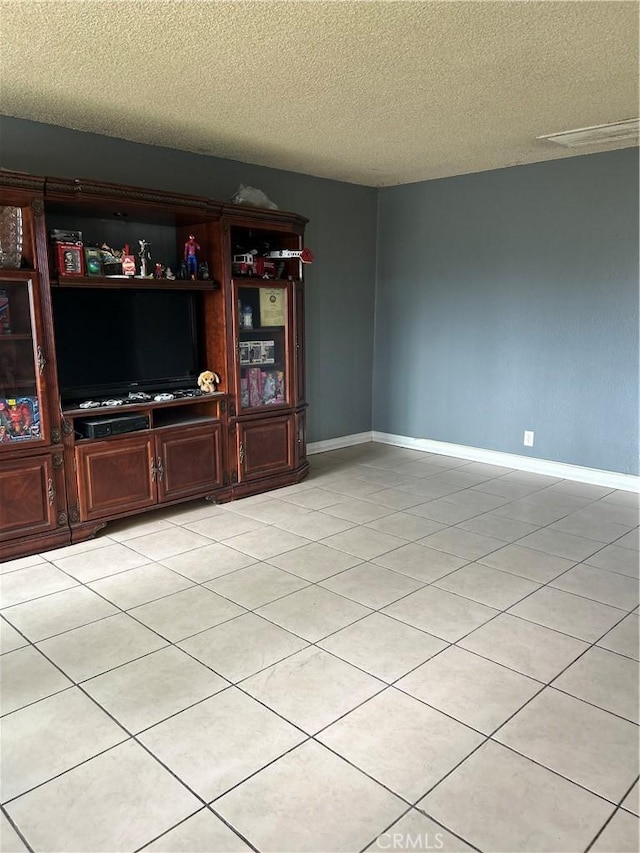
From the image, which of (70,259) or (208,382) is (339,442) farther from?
(70,259)

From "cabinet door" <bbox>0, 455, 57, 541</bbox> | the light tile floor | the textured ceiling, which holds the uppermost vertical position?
the textured ceiling

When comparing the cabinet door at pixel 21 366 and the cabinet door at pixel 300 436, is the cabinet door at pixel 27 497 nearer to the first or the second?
the cabinet door at pixel 21 366

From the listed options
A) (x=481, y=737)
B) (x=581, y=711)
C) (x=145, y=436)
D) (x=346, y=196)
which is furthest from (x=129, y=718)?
(x=346, y=196)

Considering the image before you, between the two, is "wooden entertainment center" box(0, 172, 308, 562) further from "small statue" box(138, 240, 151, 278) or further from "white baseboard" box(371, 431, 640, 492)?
"white baseboard" box(371, 431, 640, 492)

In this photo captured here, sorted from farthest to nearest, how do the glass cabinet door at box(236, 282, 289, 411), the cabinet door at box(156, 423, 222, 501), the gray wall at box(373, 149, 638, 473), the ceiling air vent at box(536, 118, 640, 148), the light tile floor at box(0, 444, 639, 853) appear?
the gray wall at box(373, 149, 638, 473) → the glass cabinet door at box(236, 282, 289, 411) → the cabinet door at box(156, 423, 222, 501) → the ceiling air vent at box(536, 118, 640, 148) → the light tile floor at box(0, 444, 639, 853)

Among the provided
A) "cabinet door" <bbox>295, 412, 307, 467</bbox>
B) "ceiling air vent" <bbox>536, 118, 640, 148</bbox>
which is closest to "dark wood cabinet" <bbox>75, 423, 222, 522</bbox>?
"cabinet door" <bbox>295, 412, 307, 467</bbox>

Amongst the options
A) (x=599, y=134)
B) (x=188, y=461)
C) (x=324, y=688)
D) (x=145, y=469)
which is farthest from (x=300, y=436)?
(x=599, y=134)

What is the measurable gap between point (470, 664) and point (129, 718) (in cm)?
118

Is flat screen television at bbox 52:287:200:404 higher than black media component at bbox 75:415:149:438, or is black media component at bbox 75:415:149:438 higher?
flat screen television at bbox 52:287:200:404

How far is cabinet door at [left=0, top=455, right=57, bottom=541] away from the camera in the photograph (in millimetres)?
3162

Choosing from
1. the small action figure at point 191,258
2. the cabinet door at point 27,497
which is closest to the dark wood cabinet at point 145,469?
the cabinet door at point 27,497

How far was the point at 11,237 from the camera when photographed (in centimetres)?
313

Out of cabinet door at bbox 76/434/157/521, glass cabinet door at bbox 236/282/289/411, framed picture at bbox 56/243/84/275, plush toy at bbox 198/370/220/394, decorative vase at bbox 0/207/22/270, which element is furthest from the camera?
glass cabinet door at bbox 236/282/289/411

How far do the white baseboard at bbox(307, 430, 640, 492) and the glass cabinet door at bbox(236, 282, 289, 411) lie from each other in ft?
3.81
